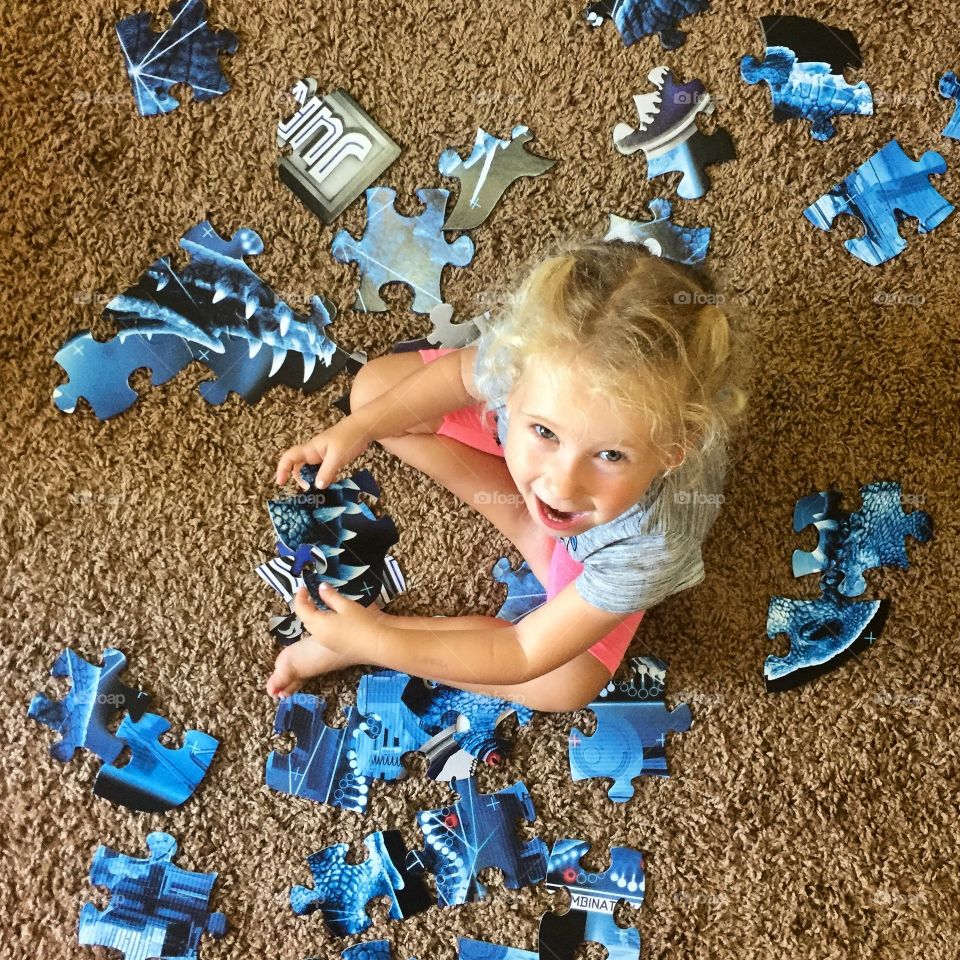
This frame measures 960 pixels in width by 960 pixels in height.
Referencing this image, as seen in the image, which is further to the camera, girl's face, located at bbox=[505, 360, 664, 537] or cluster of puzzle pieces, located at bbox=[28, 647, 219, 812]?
cluster of puzzle pieces, located at bbox=[28, 647, 219, 812]

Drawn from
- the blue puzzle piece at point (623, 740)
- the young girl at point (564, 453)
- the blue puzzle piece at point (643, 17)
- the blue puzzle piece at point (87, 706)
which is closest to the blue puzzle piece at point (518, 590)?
the young girl at point (564, 453)

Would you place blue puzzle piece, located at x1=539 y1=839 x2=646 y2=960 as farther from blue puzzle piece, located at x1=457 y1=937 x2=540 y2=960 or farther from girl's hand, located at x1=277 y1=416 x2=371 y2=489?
girl's hand, located at x1=277 y1=416 x2=371 y2=489

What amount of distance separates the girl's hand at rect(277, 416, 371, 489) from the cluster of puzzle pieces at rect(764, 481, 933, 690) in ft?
1.81

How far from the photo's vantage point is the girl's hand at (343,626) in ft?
3.41

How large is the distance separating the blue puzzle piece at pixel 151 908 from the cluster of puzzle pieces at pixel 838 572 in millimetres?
744

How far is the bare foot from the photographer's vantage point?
1.12 m

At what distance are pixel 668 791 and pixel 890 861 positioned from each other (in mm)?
281

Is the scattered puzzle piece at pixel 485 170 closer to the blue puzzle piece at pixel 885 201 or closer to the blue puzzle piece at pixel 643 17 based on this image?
the blue puzzle piece at pixel 643 17

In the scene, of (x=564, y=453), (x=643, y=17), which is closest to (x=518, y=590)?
(x=564, y=453)

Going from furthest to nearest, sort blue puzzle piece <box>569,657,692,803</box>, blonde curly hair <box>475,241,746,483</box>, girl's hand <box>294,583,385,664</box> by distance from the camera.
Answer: blue puzzle piece <box>569,657,692,803</box> → girl's hand <box>294,583,385,664</box> → blonde curly hair <box>475,241,746,483</box>

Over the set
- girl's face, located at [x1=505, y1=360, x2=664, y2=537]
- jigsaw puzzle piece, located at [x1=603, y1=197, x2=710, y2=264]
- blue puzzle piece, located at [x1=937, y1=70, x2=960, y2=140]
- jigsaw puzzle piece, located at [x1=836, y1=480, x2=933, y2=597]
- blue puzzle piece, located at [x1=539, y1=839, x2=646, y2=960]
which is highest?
girl's face, located at [x1=505, y1=360, x2=664, y2=537]

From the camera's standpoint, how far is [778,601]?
1.17m

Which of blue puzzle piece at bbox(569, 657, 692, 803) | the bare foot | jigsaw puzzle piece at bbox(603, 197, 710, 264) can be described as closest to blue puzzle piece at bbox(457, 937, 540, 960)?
blue puzzle piece at bbox(569, 657, 692, 803)

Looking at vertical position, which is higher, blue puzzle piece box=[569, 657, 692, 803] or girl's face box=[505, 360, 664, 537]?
girl's face box=[505, 360, 664, 537]
